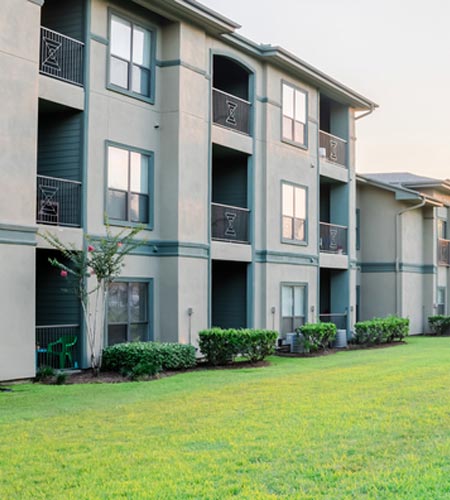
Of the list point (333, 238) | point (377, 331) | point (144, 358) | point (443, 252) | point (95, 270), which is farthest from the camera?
point (443, 252)

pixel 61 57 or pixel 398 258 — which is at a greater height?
pixel 61 57

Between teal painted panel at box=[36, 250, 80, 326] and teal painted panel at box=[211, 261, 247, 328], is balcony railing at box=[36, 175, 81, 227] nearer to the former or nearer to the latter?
teal painted panel at box=[36, 250, 80, 326]

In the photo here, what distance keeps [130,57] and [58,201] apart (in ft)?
14.3

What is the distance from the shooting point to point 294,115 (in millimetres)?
25641

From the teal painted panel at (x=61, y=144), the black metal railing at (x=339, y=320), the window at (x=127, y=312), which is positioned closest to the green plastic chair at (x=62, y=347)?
the window at (x=127, y=312)

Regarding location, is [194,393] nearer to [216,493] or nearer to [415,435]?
[415,435]

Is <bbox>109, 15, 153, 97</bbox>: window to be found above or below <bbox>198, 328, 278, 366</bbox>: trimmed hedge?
above

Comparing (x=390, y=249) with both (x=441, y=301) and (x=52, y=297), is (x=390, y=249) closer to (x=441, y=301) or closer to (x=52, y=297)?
(x=441, y=301)

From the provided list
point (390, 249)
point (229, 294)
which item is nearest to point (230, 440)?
point (229, 294)

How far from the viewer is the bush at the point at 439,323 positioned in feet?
112

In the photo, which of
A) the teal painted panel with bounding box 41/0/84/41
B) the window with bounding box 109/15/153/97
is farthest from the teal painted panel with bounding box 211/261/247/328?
the teal painted panel with bounding box 41/0/84/41

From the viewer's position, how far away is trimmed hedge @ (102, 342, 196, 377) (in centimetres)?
1669

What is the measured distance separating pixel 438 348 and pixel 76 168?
44.3ft

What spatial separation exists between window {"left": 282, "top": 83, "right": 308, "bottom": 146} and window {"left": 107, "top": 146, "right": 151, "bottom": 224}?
22.2ft
